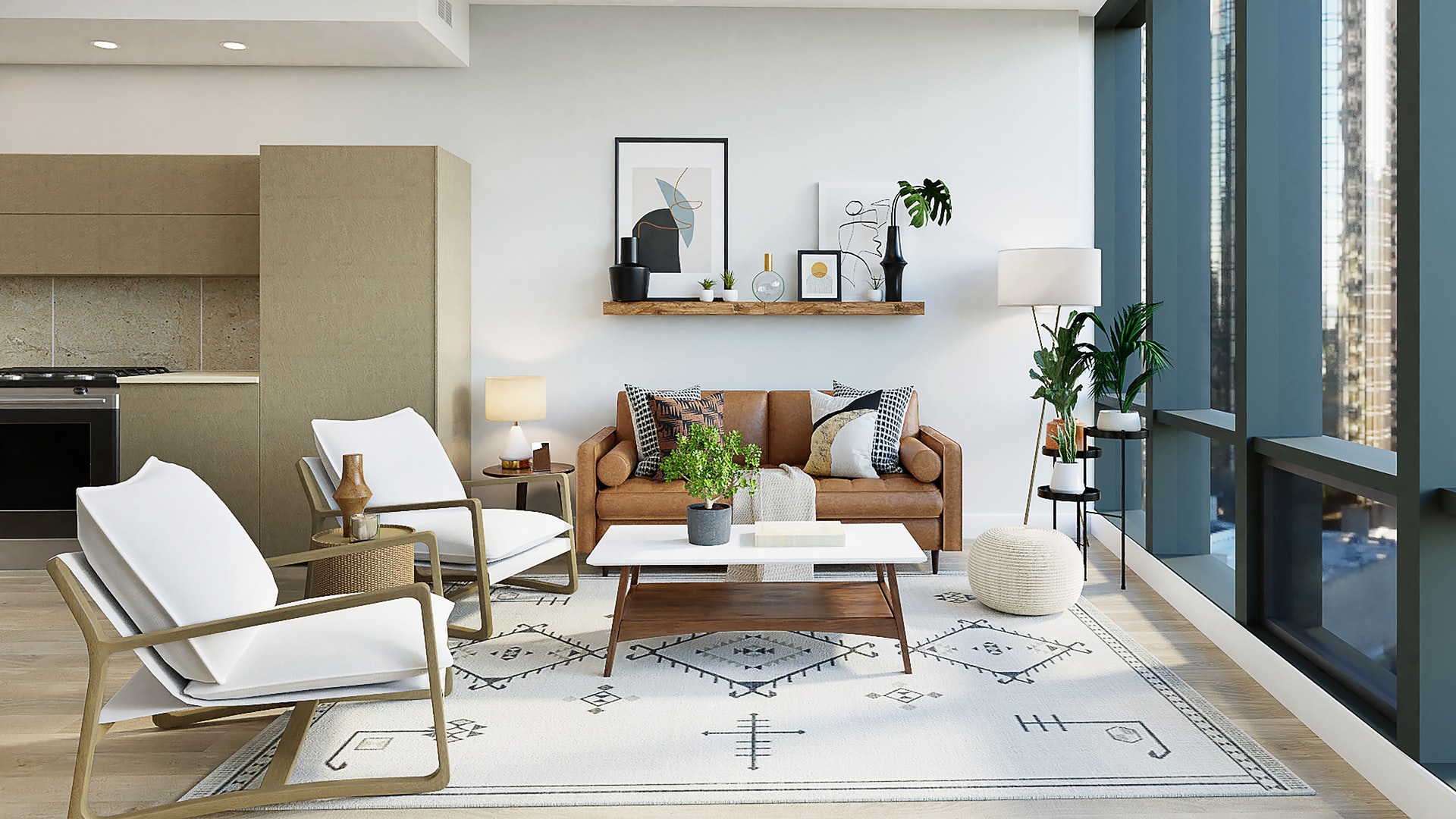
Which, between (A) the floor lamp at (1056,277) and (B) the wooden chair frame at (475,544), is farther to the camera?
(A) the floor lamp at (1056,277)

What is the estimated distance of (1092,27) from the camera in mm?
5449

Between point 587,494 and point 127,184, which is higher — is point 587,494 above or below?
below

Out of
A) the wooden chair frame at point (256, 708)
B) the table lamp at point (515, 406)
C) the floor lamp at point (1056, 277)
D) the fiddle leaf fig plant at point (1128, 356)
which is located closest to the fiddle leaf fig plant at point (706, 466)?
the wooden chair frame at point (256, 708)

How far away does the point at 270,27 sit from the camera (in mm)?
4590

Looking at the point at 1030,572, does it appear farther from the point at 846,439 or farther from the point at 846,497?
the point at 846,439

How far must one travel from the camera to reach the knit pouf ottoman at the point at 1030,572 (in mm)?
3889

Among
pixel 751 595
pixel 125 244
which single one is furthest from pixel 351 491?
pixel 125 244

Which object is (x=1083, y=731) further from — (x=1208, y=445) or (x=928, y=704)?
(x=1208, y=445)

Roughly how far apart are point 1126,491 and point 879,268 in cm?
186

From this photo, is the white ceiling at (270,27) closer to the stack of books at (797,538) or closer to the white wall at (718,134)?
the white wall at (718,134)

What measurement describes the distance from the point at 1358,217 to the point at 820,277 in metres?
2.67

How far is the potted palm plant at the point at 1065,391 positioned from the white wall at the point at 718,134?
80 centimetres

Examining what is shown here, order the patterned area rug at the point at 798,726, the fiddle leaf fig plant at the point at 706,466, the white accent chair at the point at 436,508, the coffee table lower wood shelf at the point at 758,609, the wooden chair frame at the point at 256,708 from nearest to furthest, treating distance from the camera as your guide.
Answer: the wooden chair frame at the point at 256,708 < the patterned area rug at the point at 798,726 < the coffee table lower wood shelf at the point at 758,609 < the fiddle leaf fig plant at the point at 706,466 < the white accent chair at the point at 436,508

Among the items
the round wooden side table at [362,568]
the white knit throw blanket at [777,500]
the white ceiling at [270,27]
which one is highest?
the white ceiling at [270,27]
